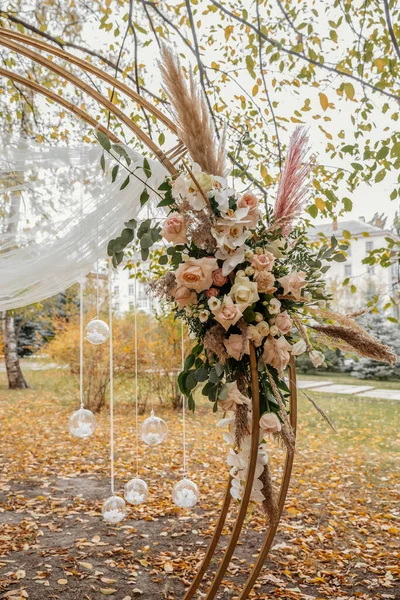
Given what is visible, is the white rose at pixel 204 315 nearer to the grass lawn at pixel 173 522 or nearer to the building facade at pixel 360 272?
the grass lawn at pixel 173 522

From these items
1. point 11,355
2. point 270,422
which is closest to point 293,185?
point 270,422

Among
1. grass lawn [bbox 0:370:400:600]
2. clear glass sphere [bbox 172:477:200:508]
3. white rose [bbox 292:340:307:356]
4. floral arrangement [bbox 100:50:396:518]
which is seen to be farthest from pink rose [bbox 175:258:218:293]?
grass lawn [bbox 0:370:400:600]

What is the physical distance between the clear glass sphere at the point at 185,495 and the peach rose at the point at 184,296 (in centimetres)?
68

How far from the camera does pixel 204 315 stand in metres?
1.56

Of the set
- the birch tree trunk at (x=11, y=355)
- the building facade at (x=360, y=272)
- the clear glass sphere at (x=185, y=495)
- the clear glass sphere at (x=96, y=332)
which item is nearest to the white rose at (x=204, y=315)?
the clear glass sphere at (x=96, y=332)

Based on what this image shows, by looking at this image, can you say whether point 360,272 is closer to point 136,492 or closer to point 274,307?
point 136,492

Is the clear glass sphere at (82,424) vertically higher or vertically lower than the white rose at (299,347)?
lower

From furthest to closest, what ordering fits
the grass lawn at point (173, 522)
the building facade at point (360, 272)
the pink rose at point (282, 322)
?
the building facade at point (360, 272) → the grass lawn at point (173, 522) → the pink rose at point (282, 322)

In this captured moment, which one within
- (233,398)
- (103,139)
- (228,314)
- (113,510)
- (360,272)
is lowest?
(113,510)

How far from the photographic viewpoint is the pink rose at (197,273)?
5.06 feet

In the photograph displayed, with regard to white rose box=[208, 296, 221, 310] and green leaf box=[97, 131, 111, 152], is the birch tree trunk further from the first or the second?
white rose box=[208, 296, 221, 310]

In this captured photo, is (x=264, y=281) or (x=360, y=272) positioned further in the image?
(x=360, y=272)

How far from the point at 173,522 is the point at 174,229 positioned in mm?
2602

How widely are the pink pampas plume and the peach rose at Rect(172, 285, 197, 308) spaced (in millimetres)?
330
